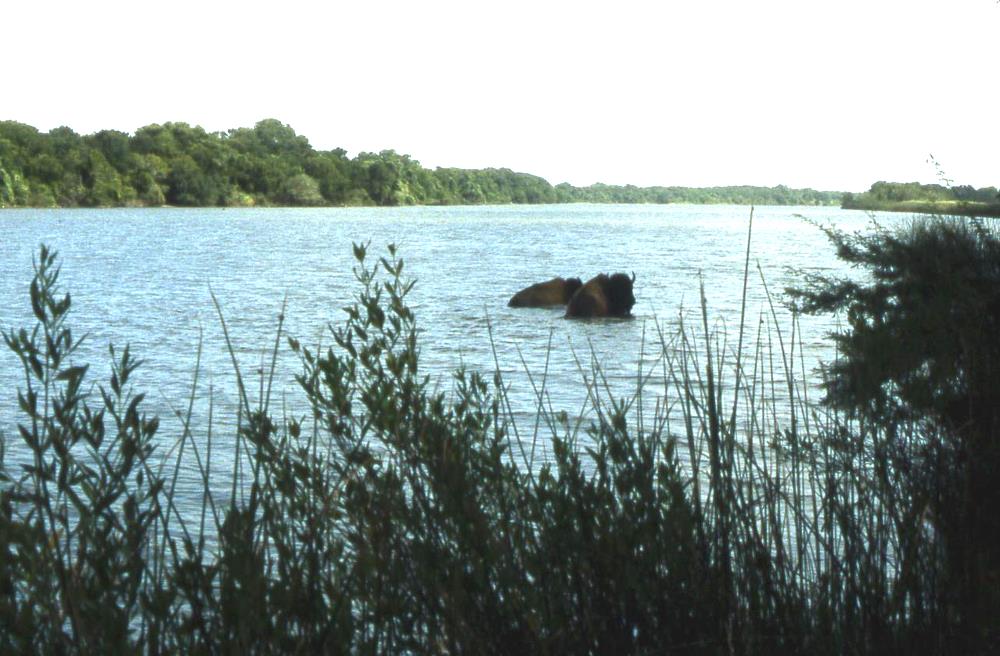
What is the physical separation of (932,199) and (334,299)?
2021 centimetres

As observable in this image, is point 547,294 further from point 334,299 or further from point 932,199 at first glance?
point 932,199

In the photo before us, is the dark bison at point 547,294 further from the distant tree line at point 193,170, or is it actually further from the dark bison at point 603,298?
the distant tree line at point 193,170

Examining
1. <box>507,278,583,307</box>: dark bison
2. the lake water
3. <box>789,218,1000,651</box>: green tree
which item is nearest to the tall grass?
<box>789,218,1000,651</box>: green tree

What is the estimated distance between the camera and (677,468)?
3.08 metres

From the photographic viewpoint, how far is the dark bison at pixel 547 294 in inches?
951

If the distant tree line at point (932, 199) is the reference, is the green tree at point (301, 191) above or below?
below

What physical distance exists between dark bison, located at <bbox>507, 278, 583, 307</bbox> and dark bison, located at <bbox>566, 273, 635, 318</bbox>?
1298 millimetres

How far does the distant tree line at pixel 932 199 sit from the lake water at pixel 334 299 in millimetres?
399

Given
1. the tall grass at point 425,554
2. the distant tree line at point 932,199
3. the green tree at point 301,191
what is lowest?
the green tree at point 301,191

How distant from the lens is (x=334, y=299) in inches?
1030

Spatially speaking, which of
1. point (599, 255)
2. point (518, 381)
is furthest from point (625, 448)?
point (599, 255)

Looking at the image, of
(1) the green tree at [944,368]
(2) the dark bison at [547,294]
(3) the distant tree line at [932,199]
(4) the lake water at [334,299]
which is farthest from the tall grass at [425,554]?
(2) the dark bison at [547,294]

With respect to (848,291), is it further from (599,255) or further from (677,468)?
(599,255)

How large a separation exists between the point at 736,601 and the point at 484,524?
0.67 metres
